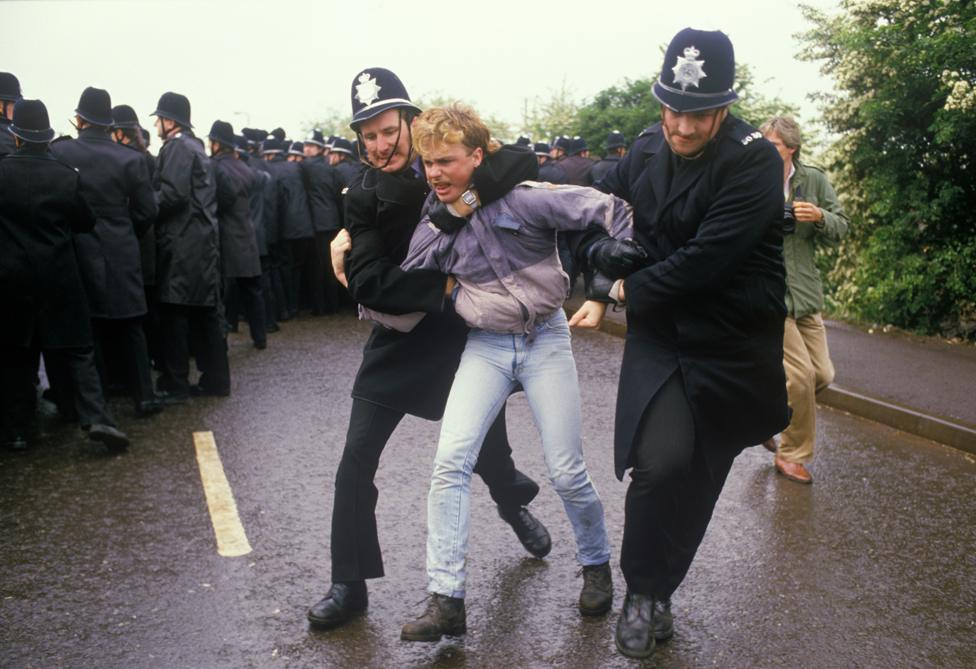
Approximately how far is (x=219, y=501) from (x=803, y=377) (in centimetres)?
323

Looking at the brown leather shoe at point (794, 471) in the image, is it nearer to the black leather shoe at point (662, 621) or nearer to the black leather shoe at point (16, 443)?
the black leather shoe at point (662, 621)

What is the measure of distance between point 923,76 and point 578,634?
836 centimetres

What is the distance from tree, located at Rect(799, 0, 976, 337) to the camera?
9.78 metres

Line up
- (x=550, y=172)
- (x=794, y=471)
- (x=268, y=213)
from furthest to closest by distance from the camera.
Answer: (x=550, y=172)
(x=268, y=213)
(x=794, y=471)

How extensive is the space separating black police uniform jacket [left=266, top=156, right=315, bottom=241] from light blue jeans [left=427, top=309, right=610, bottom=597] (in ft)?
28.1

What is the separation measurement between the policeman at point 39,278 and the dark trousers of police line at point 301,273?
587cm

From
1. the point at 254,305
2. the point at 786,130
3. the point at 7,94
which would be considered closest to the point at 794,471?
the point at 786,130

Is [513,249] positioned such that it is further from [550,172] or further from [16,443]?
[550,172]

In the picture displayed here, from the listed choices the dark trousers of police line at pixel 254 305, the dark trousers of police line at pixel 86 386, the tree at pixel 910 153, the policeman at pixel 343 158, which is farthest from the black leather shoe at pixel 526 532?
the policeman at pixel 343 158

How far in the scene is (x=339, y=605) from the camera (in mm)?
3748

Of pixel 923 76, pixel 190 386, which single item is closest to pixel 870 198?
pixel 923 76

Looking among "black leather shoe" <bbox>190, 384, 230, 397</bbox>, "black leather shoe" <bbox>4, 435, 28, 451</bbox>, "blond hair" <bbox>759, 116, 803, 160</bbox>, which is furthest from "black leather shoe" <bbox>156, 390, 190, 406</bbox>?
"blond hair" <bbox>759, 116, 803, 160</bbox>

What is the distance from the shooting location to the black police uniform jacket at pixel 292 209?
39.3 ft

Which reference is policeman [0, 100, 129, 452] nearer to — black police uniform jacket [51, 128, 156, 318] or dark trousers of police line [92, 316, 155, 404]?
black police uniform jacket [51, 128, 156, 318]
